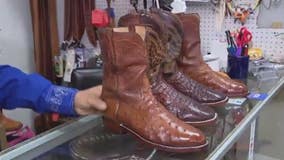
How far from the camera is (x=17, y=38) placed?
192 cm

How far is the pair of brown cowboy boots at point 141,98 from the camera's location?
0.60 metres

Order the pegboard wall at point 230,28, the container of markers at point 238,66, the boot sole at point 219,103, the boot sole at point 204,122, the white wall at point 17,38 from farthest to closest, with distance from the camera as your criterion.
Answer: the white wall at point 17,38
the pegboard wall at point 230,28
the container of markers at point 238,66
the boot sole at point 219,103
the boot sole at point 204,122

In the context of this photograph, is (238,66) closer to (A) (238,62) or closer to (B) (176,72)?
(A) (238,62)

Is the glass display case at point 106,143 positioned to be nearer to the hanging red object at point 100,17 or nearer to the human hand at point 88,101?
the human hand at point 88,101

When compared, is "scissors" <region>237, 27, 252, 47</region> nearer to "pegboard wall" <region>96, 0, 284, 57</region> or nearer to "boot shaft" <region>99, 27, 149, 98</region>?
"pegboard wall" <region>96, 0, 284, 57</region>

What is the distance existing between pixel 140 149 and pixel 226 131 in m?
0.20

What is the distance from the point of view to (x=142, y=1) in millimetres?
1528

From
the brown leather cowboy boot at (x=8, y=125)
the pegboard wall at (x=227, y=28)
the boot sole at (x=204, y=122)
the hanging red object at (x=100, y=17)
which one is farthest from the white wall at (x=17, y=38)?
the boot sole at (x=204, y=122)

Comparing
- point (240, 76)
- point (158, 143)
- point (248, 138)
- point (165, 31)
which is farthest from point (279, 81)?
point (158, 143)

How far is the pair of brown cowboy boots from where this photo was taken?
60 centimetres

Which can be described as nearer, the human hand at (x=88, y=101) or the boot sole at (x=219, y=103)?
the human hand at (x=88, y=101)

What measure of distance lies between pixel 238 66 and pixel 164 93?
1.58 feet

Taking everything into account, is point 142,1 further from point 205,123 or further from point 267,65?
point 205,123

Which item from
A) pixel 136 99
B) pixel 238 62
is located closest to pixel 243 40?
pixel 238 62
